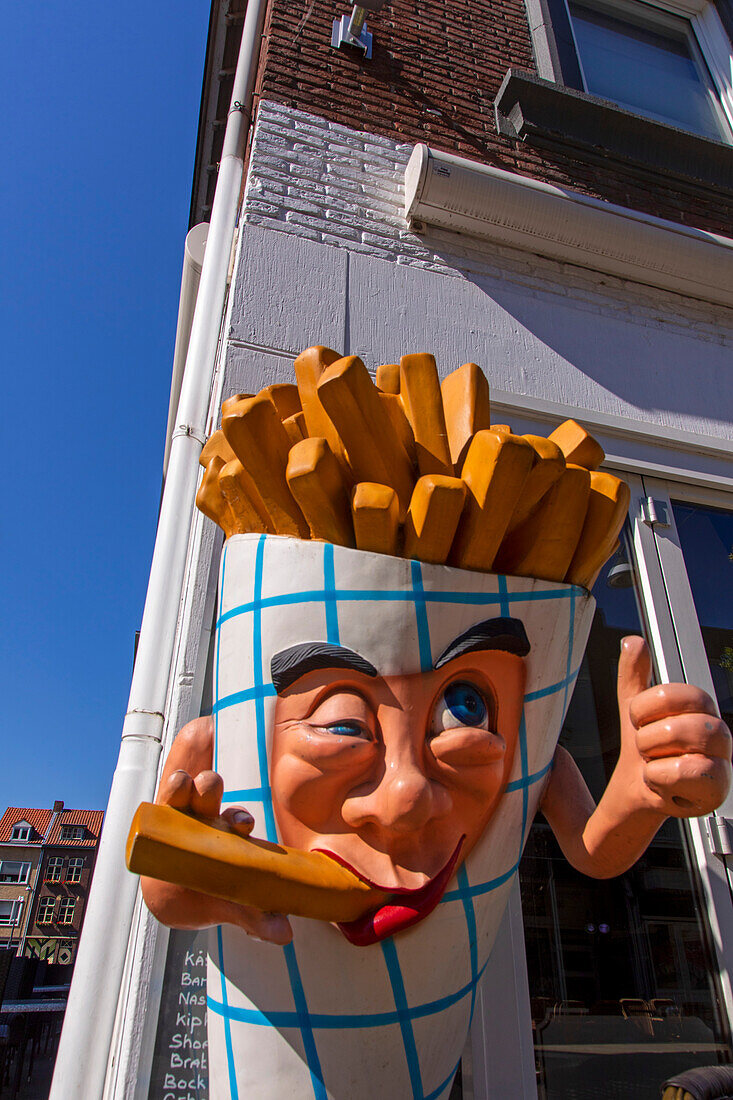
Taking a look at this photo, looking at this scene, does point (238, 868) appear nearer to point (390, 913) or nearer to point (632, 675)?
point (390, 913)

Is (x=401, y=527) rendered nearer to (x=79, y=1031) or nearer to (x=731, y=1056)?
(x=79, y=1031)

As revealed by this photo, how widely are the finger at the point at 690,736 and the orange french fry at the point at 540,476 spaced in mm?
379

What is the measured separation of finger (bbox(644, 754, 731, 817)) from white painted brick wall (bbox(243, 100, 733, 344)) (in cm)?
220

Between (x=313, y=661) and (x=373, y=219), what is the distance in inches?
87.7

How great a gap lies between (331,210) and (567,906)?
2.46m

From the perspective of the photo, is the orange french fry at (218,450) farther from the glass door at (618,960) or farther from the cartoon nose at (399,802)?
the glass door at (618,960)

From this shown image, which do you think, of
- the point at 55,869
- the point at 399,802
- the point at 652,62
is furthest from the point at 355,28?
the point at 55,869

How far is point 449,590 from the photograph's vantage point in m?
1.12

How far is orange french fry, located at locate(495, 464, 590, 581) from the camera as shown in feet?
3.84

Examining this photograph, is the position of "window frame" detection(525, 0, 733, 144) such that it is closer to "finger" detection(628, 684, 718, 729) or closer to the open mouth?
"finger" detection(628, 684, 718, 729)

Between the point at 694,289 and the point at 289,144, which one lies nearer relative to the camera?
the point at 289,144

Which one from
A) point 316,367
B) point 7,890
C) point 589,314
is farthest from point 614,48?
point 7,890

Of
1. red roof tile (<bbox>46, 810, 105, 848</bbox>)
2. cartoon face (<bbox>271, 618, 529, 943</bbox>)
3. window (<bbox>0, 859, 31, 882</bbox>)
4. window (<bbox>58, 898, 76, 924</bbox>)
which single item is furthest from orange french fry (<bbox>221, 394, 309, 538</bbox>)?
window (<bbox>58, 898, 76, 924</bbox>)

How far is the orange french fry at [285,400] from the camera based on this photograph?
4.42ft
